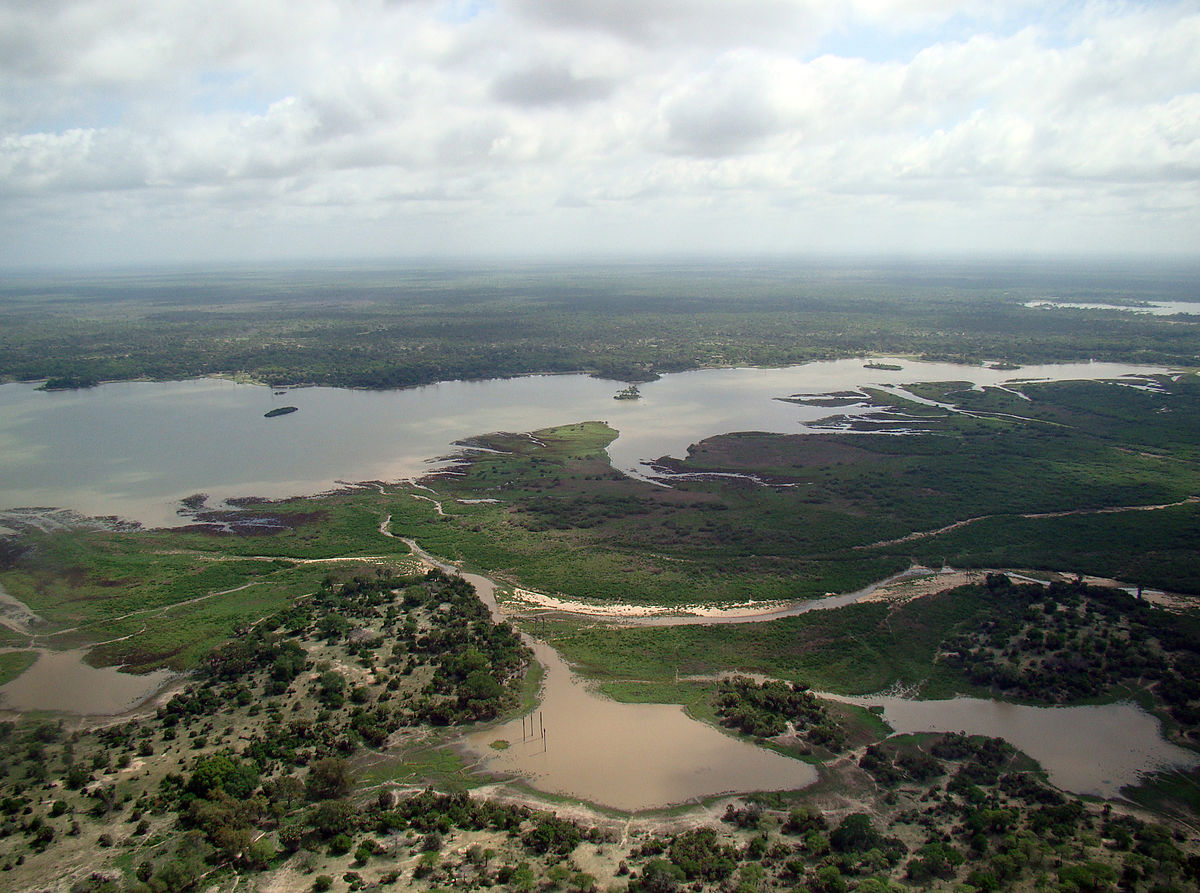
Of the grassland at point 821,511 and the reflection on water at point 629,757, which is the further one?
the grassland at point 821,511

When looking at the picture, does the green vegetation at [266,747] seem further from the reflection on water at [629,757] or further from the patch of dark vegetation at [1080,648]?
the patch of dark vegetation at [1080,648]

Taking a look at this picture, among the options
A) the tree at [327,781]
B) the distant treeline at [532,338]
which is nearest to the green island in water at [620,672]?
the tree at [327,781]

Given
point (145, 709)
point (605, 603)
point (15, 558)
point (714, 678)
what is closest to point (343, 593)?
point (145, 709)

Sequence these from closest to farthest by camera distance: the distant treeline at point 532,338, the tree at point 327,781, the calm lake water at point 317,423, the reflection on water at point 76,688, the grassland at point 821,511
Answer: the tree at point 327,781
the reflection on water at point 76,688
the grassland at point 821,511
the calm lake water at point 317,423
the distant treeline at point 532,338

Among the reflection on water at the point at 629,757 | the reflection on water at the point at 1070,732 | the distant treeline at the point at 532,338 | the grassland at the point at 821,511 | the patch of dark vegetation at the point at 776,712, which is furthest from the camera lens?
the distant treeline at the point at 532,338

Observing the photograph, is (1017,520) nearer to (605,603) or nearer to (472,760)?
(605,603)

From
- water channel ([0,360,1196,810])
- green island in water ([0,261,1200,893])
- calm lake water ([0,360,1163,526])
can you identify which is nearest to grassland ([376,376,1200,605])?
green island in water ([0,261,1200,893])

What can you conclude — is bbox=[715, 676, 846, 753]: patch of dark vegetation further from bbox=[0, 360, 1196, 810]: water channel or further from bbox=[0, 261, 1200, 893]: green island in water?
bbox=[0, 360, 1196, 810]: water channel
